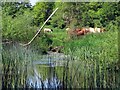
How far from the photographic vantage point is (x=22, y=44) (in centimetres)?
232

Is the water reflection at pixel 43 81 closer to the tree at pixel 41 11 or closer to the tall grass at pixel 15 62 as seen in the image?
the tall grass at pixel 15 62

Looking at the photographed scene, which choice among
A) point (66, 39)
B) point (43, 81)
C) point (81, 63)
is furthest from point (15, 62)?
point (81, 63)

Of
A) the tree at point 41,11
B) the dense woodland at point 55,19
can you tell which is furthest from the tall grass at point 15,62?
the tree at point 41,11

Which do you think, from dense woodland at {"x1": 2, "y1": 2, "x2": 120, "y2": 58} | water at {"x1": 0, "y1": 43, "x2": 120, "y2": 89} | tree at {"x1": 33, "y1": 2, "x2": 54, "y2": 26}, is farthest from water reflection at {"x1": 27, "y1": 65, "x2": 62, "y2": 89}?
tree at {"x1": 33, "y1": 2, "x2": 54, "y2": 26}

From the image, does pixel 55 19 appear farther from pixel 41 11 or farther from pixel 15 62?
pixel 15 62

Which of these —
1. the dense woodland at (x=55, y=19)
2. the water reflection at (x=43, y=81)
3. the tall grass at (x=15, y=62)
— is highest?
the dense woodland at (x=55, y=19)

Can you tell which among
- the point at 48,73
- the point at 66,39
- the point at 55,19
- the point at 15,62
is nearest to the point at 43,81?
the point at 48,73

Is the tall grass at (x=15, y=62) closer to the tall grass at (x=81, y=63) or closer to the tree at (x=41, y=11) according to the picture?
the tall grass at (x=81, y=63)

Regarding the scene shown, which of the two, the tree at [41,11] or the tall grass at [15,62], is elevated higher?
the tree at [41,11]

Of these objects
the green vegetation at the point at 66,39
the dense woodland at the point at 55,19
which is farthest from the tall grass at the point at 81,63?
the dense woodland at the point at 55,19

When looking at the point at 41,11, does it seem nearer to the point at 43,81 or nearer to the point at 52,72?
the point at 52,72

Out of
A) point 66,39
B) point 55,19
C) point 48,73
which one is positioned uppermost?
point 55,19

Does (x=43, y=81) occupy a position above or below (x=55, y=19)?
below

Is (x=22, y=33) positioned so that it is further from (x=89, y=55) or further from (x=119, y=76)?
(x=119, y=76)
